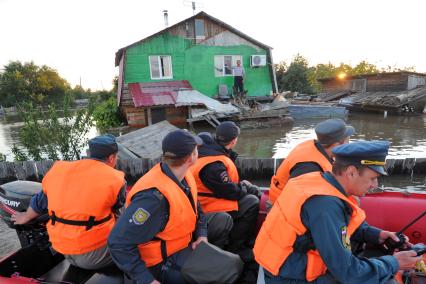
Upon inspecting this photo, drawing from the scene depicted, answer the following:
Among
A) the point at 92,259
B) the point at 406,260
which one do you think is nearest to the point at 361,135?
the point at 406,260

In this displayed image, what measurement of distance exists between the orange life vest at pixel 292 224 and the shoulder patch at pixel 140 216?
690 millimetres

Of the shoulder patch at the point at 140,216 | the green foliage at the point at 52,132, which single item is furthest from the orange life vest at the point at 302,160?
the green foliage at the point at 52,132

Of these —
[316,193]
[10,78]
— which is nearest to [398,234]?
[316,193]

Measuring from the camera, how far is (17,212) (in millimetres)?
2811

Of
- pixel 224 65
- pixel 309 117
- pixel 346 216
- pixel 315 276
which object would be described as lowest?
pixel 309 117

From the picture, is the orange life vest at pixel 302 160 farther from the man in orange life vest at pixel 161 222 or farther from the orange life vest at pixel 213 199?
the man in orange life vest at pixel 161 222

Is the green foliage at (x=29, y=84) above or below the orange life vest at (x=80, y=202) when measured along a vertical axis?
above

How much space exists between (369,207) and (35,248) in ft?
10.7

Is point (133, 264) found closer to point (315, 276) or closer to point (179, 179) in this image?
point (179, 179)

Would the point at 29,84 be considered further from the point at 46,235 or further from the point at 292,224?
the point at 292,224

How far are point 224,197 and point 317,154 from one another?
0.98 m

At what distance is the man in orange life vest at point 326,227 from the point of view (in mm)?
1426

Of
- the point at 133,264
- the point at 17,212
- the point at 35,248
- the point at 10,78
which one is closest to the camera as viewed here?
the point at 133,264

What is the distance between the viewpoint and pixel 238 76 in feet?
55.3
